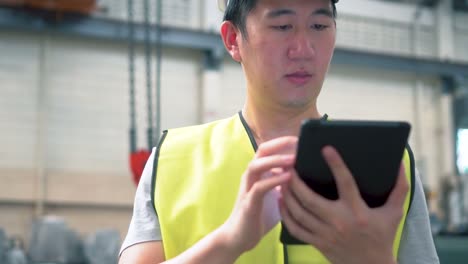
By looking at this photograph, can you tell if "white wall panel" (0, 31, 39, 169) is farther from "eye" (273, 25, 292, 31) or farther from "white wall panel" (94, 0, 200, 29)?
"eye" (273, 25, 292, 31)

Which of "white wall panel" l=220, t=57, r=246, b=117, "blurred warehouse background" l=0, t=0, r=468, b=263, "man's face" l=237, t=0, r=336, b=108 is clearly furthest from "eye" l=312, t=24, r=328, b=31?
"white wall panel" l=220, t=57, r=246, b=117

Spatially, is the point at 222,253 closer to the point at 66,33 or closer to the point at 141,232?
the point at 141,232

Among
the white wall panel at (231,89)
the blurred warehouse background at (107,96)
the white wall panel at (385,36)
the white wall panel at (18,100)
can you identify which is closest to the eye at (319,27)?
the blurred warehouse background at (107,96)

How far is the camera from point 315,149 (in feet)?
2.99

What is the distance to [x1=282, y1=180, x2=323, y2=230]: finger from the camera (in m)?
0.94

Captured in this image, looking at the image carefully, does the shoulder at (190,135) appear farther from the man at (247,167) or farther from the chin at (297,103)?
the chin at (297,103)

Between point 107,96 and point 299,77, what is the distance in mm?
8510

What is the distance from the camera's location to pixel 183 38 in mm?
9633

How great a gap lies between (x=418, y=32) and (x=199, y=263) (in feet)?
36.2

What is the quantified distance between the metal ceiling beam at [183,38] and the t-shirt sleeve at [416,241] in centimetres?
777

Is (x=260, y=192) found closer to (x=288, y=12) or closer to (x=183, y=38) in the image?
(x=288, y=12)

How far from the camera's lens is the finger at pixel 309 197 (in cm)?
93

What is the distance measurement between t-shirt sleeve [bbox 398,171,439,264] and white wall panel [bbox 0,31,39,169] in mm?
8274

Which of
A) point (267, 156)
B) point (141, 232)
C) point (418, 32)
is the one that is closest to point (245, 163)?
point (141, 232)
